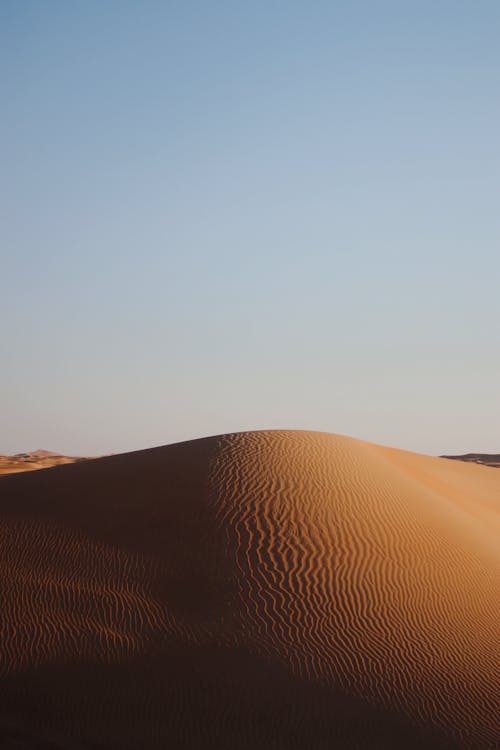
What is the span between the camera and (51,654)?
9148 millimetres

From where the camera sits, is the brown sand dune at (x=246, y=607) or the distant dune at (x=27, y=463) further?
the distant dune at (x=27, y=463)

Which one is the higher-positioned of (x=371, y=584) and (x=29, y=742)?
(x=371, y=584)

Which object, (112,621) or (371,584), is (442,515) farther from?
(112,621)

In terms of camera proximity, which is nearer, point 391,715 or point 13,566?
point 391,715

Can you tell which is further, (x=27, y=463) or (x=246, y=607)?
(x=27, y=463)

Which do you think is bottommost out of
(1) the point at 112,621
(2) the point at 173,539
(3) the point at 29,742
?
(3) the point at 29,742

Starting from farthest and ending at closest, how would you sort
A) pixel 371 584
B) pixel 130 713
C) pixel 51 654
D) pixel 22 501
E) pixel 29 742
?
pixel 22 501
pixel 371 584
pixel 51 654
pixel 130 713
pixel 29 742

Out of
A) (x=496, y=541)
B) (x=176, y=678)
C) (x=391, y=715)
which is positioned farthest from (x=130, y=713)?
(x=496, y=541)

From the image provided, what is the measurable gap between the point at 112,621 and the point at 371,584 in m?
4.00

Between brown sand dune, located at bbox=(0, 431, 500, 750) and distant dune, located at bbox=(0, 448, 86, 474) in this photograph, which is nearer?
brown sand dune, located at bbox=(0, 431, 500, 750)

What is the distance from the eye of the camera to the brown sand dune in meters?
7.97

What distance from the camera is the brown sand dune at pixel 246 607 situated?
26.2 ft

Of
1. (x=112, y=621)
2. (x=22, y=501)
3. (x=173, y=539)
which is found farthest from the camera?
(x=22, y=501)

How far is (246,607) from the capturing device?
33.0 ft
